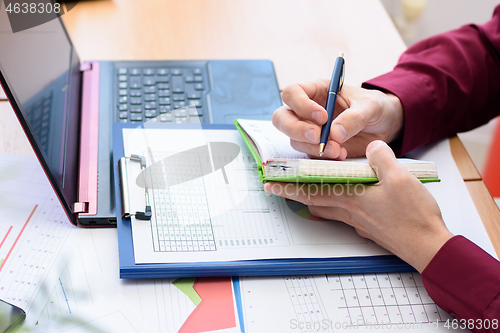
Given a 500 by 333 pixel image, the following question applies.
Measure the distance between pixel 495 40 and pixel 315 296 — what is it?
24.4 inches

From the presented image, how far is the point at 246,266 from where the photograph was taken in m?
0.54

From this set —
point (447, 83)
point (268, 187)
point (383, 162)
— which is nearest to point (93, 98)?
point (268, 187)

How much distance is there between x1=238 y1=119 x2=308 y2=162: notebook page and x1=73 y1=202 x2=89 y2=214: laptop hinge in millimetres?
256

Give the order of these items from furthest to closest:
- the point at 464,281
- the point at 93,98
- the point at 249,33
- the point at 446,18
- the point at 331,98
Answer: the point at 446,18
the point at 249,33
the point at 93,98
the point at 331,98
the point at 464,281

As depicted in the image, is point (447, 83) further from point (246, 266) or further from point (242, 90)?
point (246, 266)

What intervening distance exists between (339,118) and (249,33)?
50 cm

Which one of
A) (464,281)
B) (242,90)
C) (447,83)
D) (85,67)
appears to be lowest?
(464,281)

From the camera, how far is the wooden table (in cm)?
93

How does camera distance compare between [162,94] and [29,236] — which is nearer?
[29,236]

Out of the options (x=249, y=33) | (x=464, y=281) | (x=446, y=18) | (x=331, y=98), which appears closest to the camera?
(x=464, y=281)

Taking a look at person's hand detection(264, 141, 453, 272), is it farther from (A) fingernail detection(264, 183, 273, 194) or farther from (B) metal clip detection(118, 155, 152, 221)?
(B) metal clip detection(118, 155, 152, 221)

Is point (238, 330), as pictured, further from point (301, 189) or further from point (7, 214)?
point (7, 214)

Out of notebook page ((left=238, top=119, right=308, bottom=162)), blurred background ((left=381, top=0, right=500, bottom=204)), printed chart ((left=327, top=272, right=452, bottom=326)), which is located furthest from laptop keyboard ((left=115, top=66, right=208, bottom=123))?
blurred background ((left=381, top=0, right=500, bottom=204))

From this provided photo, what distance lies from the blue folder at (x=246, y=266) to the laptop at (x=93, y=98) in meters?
0.07
